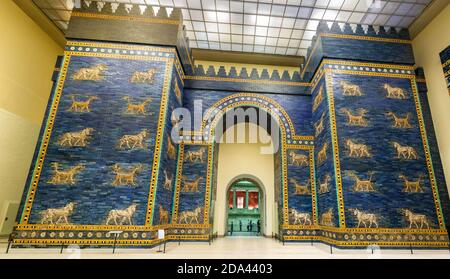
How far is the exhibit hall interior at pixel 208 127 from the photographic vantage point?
6.35 m

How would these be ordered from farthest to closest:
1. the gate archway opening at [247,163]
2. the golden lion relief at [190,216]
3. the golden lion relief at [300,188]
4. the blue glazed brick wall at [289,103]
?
the gate archway opening at [247,163] < the blue glazed brick wall at [289,103] < the golden lion relief at [300,188] < the golden lion relief at [190,216]

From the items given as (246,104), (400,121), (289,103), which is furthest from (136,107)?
(400,121)

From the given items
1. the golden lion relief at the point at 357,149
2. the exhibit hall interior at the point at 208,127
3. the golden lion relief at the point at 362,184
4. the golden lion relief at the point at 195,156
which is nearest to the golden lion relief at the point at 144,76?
the exhibit hall interior at the point at 208,127

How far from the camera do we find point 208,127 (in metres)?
9.12

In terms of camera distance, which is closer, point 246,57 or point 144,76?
point 144,76

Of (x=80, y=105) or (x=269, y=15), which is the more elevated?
(x=269, y=15)

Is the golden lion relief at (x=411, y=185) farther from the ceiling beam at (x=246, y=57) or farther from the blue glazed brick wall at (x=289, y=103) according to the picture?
the ceiling beam at (x=246, y=57)

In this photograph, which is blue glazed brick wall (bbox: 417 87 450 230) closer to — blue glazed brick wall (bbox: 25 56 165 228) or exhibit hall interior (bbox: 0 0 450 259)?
exhibit hall interior (bbox: 0 0 450 259)

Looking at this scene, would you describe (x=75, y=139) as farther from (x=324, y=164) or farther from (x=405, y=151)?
(x=405, y=151)

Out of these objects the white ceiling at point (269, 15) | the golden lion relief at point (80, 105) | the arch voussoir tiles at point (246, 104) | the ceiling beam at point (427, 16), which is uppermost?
the white ceiling at point (269, 15)

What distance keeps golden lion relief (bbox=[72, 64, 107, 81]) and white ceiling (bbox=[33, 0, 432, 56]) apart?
3504 mm

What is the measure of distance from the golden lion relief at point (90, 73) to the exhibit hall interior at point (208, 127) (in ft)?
0.11

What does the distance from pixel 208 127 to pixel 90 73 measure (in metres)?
4.31

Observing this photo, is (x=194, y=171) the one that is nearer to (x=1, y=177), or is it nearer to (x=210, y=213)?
(x=210, y=213)
